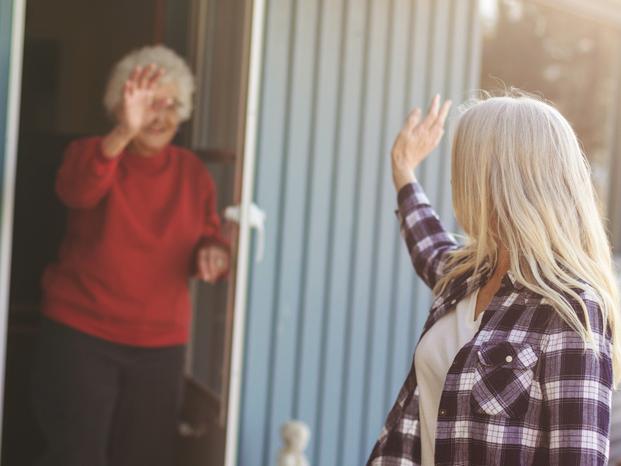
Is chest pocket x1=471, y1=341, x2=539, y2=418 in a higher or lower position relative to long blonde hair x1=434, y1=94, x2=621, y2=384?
lower

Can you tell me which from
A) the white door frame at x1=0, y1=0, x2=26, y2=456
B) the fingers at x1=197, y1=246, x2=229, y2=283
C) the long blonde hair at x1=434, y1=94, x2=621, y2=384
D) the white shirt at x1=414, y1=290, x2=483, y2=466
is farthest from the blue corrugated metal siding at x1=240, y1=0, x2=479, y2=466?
the long blonde hair at x1=434, y1=94, x2=621, y2=384

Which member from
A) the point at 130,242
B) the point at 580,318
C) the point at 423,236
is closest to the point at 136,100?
the point at 130,242

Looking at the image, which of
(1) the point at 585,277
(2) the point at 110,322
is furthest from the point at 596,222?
Result: (2) the point at 110,322

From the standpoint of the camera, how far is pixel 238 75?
8.38 ft

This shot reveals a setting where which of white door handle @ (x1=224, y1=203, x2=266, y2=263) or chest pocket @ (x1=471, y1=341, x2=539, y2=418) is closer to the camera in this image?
Result: chest pocket @ (x1=471, y1=341, x2=539, y2=418)

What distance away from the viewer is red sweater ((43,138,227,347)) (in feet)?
7.87

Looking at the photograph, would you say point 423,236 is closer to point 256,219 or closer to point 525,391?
point 525,391

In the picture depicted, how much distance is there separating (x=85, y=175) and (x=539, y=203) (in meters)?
1.46

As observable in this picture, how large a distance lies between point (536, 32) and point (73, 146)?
3173 millimetres

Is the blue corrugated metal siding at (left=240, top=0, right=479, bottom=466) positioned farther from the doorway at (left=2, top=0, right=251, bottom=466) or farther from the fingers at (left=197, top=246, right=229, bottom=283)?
the fingers at (left=197, top=246, right=229, bottom=283)

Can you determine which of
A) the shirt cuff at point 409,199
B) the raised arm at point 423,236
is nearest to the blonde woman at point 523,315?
the raised arm at point 423,236

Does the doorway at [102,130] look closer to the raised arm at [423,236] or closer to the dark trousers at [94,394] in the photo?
the dark trousers at [94,394]

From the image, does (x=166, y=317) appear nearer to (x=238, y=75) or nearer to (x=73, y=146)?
(x=73, y=146)

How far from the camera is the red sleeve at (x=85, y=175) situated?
2289mm
